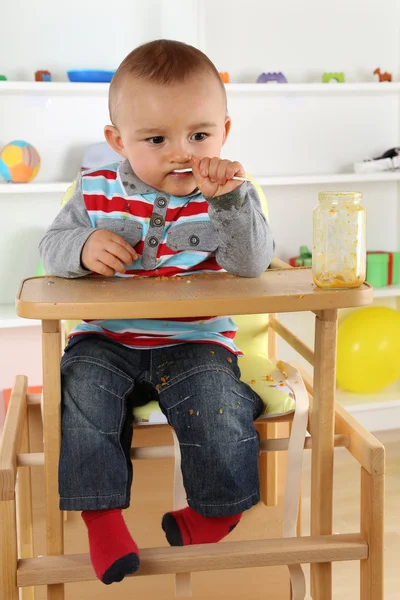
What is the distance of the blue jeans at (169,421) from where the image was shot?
1.10 m

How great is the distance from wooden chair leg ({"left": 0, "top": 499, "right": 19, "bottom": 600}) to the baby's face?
1.73 ft

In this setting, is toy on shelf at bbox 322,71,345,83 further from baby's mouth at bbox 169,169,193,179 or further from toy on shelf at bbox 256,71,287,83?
baby's mouth at bbox 169,169,193,179

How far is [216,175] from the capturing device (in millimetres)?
1023

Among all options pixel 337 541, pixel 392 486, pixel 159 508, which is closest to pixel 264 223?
pixel 337 541

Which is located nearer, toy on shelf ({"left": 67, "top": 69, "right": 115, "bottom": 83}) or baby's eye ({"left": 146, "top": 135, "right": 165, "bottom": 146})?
baby's eye ({"left": 146, "top": 135, "right": 165, "bottom": 146})

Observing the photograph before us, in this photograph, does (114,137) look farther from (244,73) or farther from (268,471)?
(244,73)

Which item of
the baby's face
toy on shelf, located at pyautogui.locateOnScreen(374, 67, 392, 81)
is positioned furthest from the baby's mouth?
toy on shelf, located at pyautogui.locateOnScreen(374, 67, 392, 81)

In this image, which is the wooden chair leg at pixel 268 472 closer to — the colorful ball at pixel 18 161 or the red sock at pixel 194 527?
the red sock at pixel 194 527

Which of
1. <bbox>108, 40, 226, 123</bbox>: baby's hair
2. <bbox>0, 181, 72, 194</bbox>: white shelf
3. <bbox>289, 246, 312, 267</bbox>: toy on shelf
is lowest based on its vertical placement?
<bbox>289, 246, 312, 267</bbox>: toy on shelf

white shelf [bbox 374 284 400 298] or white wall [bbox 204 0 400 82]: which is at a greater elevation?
white wall [bbox 204 0 400 82]

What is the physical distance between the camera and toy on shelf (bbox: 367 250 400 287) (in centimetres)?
262

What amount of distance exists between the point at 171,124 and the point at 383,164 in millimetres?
1550

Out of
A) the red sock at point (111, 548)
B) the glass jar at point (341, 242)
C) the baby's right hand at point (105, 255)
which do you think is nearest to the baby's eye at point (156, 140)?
the baby's right hand at point (105, 255)

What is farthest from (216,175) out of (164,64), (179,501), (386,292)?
(386,292)
